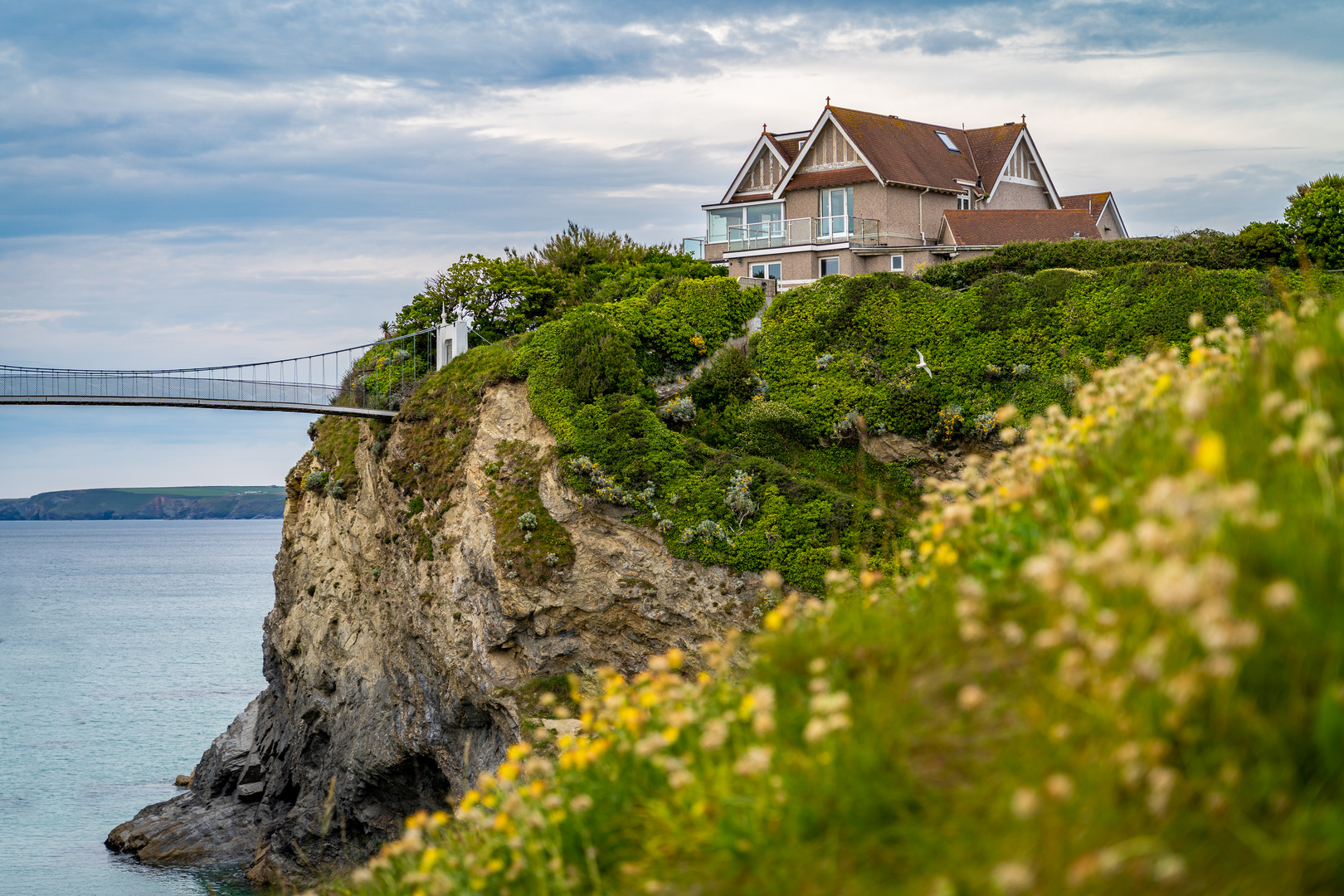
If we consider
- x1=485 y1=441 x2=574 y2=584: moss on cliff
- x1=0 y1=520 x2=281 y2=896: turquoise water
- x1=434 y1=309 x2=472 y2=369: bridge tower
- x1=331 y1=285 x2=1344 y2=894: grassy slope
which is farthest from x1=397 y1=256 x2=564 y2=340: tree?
x1=331 y1=285 x2=1344 y2=894: grassy slope

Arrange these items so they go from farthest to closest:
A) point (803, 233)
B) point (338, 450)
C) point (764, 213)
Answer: point (764, 213)
point (803, 233)
point (338, 450)

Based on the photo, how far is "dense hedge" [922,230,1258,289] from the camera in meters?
32.6

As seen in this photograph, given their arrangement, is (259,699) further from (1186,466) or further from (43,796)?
(1186,466)

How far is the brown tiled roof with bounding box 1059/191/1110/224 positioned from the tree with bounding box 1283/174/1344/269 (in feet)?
48.2

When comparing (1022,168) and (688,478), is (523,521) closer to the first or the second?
(688,478)

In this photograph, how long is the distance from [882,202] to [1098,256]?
14874mm

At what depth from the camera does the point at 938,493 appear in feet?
21.7

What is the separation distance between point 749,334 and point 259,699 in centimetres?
2644

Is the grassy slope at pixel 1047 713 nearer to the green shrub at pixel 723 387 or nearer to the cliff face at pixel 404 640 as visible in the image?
the cliff face at pixel 404 640

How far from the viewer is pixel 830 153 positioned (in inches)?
1917

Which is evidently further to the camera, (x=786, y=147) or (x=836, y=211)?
(x=786, y=147)

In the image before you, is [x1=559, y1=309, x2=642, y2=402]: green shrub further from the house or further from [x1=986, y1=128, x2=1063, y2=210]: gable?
[x1=986, y1=128, x2=1063, y2=210]: gable

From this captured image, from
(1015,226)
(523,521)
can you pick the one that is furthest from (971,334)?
(1015,226)

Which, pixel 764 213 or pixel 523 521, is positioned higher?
pixel 764 213
